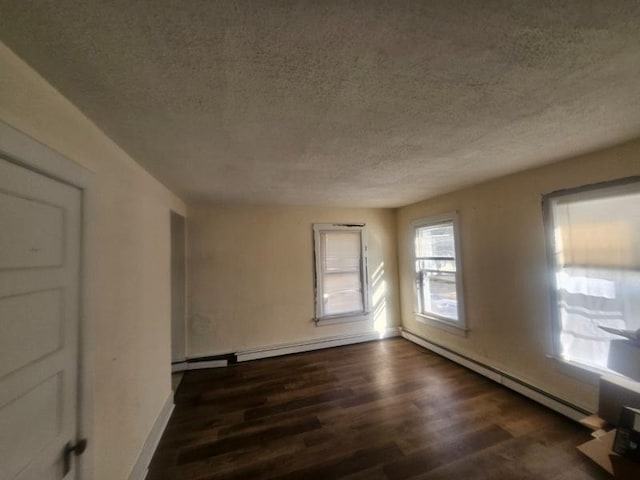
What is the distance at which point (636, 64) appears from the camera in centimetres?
102

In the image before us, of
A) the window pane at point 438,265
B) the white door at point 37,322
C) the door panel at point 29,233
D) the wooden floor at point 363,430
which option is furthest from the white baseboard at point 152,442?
the window pane at point 438,265

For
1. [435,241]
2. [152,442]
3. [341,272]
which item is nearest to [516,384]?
[435,241]

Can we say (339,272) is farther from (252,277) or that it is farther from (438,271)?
(438,271)

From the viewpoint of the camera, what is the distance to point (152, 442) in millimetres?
1961

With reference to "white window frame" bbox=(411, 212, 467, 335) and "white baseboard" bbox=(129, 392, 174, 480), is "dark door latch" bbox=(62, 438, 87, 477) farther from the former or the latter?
"white window frame" bbox=(411, 212, 467, 335)

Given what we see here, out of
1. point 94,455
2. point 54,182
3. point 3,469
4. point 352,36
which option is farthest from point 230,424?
point 352,36

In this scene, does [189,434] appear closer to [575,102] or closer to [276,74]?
[276,74]

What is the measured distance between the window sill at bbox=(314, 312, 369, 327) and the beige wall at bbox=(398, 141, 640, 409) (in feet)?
4.47

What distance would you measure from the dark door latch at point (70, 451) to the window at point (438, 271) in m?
3.68

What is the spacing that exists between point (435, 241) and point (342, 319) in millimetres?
1986

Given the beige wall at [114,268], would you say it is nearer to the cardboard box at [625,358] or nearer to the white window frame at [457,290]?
the cardboard box at [625,358]

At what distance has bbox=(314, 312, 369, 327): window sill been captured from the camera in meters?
4.01

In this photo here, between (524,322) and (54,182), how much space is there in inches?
150

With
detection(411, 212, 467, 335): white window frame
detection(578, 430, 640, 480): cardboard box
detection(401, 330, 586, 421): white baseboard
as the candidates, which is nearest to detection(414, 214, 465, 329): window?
detection(411, 212, 467, 335): white window frame
